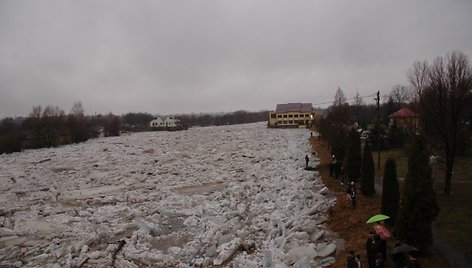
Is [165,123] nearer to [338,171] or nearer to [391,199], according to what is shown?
[338,171]

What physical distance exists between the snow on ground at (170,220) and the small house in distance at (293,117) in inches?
2848

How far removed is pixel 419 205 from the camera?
960 centimetres

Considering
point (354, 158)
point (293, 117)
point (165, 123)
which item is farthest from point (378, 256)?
point (165, 123)

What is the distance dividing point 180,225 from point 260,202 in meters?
4.44

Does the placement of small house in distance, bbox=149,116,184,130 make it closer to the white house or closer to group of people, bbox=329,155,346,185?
the white house

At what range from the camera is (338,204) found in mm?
15234

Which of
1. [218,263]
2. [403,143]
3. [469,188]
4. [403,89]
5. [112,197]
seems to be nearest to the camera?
[218,263]

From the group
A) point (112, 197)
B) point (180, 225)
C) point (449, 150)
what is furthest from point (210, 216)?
point (449, 150)

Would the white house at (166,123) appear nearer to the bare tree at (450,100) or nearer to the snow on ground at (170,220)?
the snow on ground at (170,220)

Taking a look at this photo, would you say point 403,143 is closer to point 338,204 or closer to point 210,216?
point 338,204

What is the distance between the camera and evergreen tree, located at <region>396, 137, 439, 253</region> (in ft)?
31.3

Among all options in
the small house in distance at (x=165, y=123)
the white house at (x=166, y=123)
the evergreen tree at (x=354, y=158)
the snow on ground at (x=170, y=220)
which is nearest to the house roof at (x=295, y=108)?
the small house in distance at (x=165, y=123)

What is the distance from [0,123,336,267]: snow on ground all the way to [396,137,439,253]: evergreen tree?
247 centimetres

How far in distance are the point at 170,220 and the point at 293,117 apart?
88.0 m
